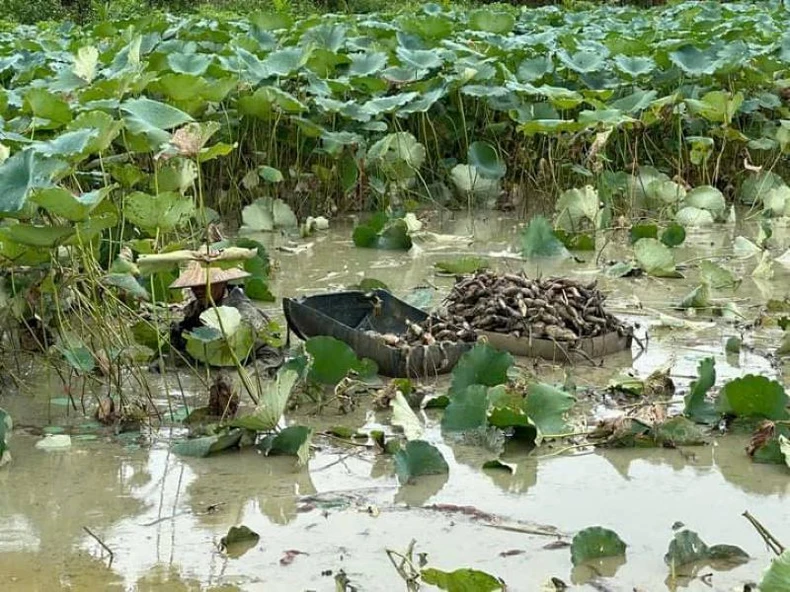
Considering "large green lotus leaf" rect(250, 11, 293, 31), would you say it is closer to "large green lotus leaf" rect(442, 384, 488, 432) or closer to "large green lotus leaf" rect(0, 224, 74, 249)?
"large green lotus leaf" rect(0, 224, 74, 249)

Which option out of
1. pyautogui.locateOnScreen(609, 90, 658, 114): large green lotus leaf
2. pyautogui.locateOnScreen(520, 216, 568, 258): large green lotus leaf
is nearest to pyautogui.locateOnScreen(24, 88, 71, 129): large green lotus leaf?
pyautogui.locateOnScreen(520, 216, 568, 258): large green lotus leaf

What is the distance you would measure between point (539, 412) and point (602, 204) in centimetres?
304

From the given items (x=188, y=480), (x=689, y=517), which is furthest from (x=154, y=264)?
(x=689, y=517)

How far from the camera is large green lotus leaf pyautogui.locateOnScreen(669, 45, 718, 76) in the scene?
6.50 m

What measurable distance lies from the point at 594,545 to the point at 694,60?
459 cm

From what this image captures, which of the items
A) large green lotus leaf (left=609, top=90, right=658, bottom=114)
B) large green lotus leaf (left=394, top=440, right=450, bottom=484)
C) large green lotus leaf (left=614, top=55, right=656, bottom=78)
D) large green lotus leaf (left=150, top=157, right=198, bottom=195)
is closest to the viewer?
large green lotus leaf (left=394, top=440, right=450, bottom=484)

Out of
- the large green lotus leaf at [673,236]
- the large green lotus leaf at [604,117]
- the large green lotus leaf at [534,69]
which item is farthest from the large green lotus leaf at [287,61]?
the large green lotus leaf at [673,236]

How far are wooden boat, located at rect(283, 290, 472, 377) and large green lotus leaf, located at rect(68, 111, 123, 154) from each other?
2.52 ft

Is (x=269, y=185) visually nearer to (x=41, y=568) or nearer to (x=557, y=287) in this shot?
(x=557, y=287)

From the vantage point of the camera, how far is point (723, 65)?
6527mm

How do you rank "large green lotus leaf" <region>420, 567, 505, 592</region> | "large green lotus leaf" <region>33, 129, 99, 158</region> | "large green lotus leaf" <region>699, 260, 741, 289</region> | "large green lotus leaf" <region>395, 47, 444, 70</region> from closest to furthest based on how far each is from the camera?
"large green lotus leaf" <region>420, 567, 505, 592</region>
"large green lotus leaf" <region>33, 129, 99, 158</region>
"large green lotus leaf" <region>699, 260, 741, 289</region>
"large green lotus leaf" <region>395, 47, 444, 70</region>

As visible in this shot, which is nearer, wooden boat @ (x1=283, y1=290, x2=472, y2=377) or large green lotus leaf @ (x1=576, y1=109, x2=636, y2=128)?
wooden boat @ (x1=283, y1=290, x2=472, y2=377)

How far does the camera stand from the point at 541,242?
5.34 m

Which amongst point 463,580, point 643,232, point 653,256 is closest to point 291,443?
point 463,580
